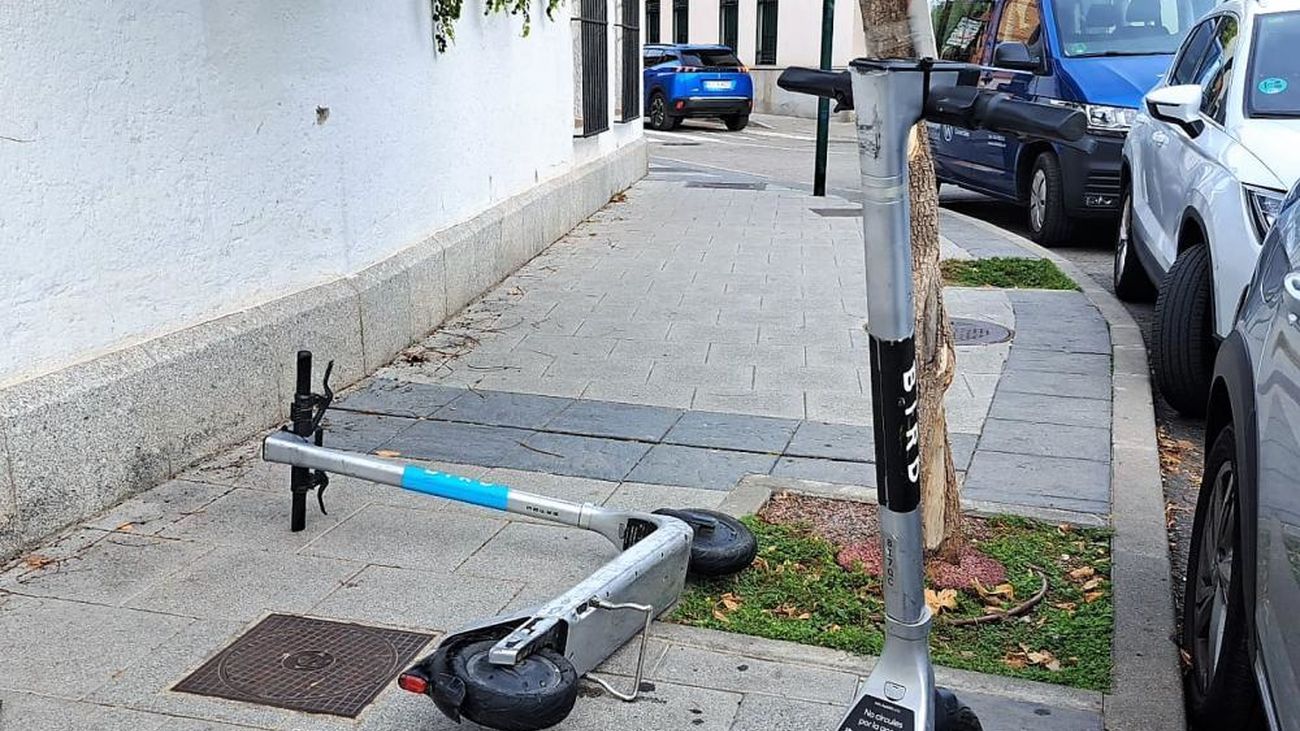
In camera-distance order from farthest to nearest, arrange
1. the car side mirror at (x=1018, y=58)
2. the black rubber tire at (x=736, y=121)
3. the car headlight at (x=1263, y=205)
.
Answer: the black rubber tire at (x=736, y=121), the car side mirror at (x=1018, y=58), the car headlight at (x=1263, y=205)

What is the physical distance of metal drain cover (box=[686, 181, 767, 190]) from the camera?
47.9 feet

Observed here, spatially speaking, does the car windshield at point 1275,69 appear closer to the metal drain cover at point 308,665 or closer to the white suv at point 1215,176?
the white suv at point 1215,176

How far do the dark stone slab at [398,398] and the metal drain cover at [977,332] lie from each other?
291 cm

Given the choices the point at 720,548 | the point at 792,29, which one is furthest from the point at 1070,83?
the point at 792,29

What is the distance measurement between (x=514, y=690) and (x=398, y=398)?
3343 millimetres

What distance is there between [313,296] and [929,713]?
393cm

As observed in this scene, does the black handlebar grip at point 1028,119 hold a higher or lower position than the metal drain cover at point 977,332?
higher

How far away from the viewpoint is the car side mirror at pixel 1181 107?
6.55 meters

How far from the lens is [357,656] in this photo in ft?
11.8

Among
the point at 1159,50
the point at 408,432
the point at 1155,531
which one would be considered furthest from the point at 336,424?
the point at 1159,50

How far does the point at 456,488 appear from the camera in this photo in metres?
4.01

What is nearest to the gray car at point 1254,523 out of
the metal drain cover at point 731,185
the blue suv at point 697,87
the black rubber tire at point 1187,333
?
the black rubber tire at point 1187,333

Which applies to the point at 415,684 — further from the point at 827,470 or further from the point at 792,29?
the point at 792,29

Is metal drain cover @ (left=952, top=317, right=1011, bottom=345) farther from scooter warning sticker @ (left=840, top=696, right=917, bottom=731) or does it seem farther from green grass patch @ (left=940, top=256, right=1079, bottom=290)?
scooter warning sticker @ (left=840, top=696, right=917, bottom=731)
